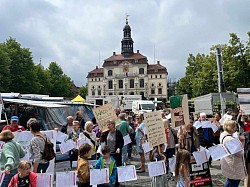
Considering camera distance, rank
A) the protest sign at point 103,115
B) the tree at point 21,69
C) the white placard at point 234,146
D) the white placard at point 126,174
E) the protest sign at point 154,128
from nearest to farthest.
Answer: the white placard at point 126,174 < the white placard at point 234,146 < the protest sign at point 154,128 < the protest sign at point 103,115 < the tree at point 21,69

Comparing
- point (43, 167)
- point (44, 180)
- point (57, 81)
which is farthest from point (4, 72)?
point (44, 180)

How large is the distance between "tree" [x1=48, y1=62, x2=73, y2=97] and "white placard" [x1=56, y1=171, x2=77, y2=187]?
184ft

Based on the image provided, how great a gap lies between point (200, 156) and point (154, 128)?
107 cm

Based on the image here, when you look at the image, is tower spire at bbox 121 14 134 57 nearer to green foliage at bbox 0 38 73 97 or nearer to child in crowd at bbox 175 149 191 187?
green foliage at bbox 0 38 73 97

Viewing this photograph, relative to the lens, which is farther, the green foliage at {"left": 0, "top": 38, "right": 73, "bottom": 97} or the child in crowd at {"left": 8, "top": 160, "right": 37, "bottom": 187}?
the green foliage at {"left": 0, "top": 38, "right": 73, "bottom": 97}

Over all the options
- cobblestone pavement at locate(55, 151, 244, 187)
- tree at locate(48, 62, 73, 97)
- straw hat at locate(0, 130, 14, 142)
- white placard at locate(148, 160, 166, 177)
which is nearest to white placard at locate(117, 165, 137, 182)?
white placard at locate(148, 160, 166, 177)

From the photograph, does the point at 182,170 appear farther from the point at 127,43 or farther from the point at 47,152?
the point at 127,43

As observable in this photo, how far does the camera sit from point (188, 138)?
21.9 ft

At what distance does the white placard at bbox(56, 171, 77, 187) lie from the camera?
4.59 metres

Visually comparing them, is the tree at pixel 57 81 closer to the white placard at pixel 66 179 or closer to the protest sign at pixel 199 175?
the protest sign at pixel 199 175

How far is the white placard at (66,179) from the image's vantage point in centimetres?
459

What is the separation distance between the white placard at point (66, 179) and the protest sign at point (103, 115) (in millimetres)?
2924

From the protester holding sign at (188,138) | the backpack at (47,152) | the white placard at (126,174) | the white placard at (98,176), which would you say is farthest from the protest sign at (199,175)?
the backpack at (47,152)

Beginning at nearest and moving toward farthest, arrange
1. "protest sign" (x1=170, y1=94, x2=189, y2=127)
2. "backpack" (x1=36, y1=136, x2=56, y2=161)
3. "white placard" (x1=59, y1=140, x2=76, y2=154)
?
1. "backpack" (x1=36, y1=136, x2=56, y2=161)
2. "protest sign" (x1=170, y1=94, x2=189, y2=127)
3. "white placard" (x1=59, y1=140, x2=76, y2=154)
